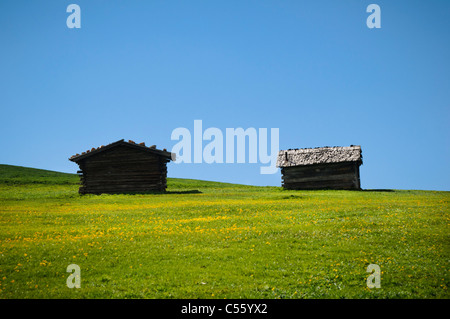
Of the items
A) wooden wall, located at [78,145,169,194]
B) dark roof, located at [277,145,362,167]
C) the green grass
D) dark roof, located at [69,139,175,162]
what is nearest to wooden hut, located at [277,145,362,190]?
dark roof, located at [277,145,362,167]

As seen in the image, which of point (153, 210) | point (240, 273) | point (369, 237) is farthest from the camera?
point (153, 210)

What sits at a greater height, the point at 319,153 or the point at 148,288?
the point at 319,153

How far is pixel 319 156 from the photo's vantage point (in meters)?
54.0

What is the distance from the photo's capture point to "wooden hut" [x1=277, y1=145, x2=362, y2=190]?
5219 centimetres

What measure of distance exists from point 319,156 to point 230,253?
1586 inches

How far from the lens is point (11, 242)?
19.3 meters

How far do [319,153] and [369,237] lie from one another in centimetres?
3655

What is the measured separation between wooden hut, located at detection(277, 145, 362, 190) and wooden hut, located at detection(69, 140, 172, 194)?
18323 mm

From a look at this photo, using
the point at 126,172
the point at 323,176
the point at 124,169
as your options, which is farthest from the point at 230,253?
the point at 323,176

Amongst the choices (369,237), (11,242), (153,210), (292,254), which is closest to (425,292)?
(292,254)

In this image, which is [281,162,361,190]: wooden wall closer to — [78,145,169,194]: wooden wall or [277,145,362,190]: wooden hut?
[277,145,362,190]: wooden hut

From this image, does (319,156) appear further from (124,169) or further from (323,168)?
(124,169)

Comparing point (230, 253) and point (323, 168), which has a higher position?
point (323, 168)
